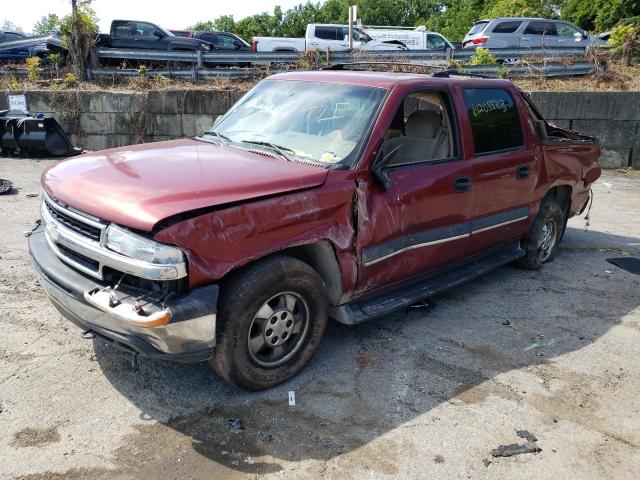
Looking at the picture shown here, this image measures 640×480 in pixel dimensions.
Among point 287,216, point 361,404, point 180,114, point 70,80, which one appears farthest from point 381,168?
point 70,80

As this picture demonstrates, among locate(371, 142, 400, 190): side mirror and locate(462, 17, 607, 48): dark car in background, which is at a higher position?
locate(462, 17, 607, 48): dark car in background

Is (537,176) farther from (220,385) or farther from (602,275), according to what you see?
(220,385)

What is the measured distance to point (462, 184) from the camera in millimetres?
4383

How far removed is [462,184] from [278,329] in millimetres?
1977

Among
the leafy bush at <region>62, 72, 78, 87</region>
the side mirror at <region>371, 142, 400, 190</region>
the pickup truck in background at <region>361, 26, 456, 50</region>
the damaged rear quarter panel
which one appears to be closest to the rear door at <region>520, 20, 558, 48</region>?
the pickup truck in background at <region>361, 26, 456, 50</region>

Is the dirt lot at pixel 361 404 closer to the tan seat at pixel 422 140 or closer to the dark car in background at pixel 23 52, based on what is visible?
the tan seat at pixel 422 140

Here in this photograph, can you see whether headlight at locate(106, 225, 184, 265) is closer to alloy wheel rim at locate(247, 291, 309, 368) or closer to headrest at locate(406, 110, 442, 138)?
Result: alloy wheel rim at locate(247, 291, 309, 368)

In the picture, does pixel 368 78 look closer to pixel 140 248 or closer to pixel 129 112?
pixel 140 248

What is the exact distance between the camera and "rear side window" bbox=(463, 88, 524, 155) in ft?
15.1

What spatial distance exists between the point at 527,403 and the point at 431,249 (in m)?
1.33

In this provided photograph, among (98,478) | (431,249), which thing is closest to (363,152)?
(431,249)

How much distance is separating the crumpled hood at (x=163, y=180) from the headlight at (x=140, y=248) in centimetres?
7

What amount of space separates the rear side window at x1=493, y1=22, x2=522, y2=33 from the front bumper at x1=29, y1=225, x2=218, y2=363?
719 inches

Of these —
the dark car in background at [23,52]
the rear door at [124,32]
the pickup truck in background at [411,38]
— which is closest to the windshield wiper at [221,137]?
the rear door at [124,32]
